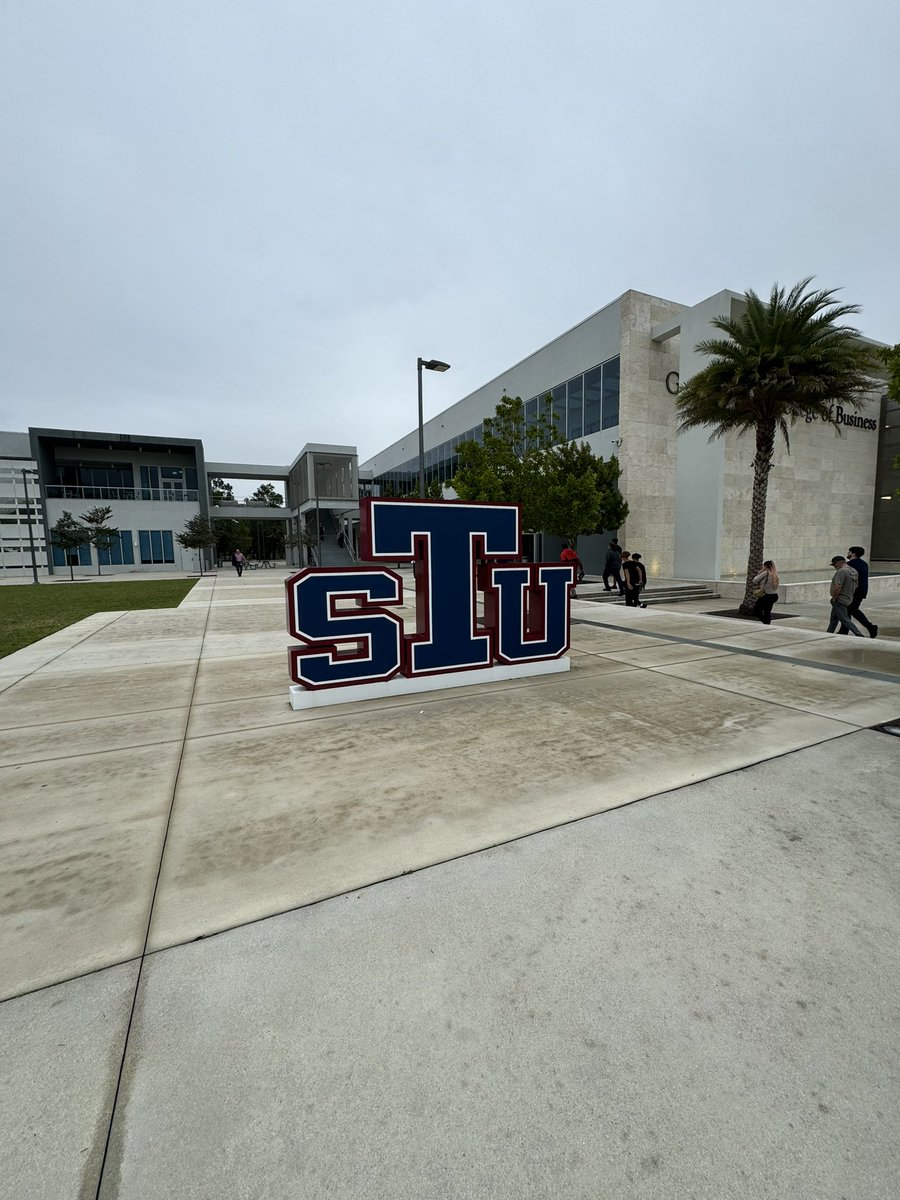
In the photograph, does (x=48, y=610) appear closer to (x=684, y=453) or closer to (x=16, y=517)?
(x=684, y=453)

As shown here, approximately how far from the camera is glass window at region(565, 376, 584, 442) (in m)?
28.9

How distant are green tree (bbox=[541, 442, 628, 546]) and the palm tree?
5821 millimetres

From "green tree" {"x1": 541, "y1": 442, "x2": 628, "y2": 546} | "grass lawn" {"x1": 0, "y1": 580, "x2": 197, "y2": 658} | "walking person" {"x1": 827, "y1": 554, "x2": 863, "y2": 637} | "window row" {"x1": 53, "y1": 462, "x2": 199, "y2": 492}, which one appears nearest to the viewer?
"walking person" {"x1": 827, "y1": 554, "x2": 863, "y2": 637}

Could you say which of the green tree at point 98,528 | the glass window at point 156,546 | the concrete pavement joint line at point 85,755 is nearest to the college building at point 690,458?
the concrete pavement joint line at point 85,755

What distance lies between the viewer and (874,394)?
101 ft

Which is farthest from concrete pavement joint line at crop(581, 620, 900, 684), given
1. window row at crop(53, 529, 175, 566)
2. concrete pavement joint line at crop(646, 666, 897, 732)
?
window row at crop(53, 529, 175, 566)

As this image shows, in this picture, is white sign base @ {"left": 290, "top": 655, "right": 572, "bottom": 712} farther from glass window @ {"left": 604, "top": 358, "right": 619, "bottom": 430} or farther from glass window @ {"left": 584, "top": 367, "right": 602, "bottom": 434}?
glass window @ {"left": 584, "top": 367, "right": 602, "bottom": 434}

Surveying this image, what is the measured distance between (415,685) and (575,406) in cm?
2659

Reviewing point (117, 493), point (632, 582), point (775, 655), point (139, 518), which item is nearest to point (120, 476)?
point (117, 493)

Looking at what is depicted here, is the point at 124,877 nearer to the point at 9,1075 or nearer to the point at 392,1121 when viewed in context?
the point at 9,1075

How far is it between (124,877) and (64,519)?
51.5 m

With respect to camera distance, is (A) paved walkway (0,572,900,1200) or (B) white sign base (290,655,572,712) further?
(B) white sign base (290,655,572,712)

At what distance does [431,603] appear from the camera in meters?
7.02

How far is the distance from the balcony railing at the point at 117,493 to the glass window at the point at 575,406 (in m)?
39.7
